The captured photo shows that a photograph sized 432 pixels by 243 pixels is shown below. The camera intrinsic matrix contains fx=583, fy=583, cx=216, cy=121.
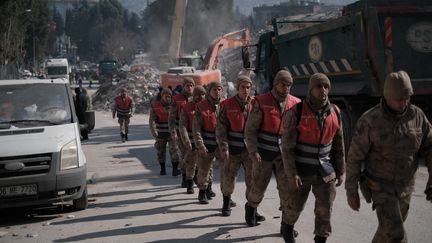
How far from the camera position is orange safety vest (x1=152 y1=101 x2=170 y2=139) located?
11070 mm

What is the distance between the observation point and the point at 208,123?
805 centimetres

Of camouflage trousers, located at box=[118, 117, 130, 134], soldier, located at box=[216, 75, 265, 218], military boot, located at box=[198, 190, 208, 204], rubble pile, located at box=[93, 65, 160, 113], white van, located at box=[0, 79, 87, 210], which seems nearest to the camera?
white van, located at box=[0, 79, 87, 210]

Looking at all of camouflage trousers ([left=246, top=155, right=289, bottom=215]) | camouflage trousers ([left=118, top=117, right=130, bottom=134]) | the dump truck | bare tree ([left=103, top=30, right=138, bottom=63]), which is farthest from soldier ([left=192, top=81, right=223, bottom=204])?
bare tree ([left=103, top=30, right=138, bottom=63])

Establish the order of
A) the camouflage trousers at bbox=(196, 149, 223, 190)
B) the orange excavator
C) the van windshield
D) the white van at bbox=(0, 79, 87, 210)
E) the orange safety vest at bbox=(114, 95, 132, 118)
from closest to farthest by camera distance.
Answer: the white van at bbox=(0, 79, 87, 210)
the van windshield
the camouflage trousers at bbox=(196, 149, 223, 190)
the orange safety vest at bbox=(114, 95, 132, 118)
the orange excavator

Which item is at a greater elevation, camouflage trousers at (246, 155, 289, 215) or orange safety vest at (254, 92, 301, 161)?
orange safety vest at (254, 92, 301, 161)

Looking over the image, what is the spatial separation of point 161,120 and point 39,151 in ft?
13.8

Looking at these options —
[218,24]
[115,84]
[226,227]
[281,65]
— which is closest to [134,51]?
[218,24]

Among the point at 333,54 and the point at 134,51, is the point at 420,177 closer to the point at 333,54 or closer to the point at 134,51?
the point at 333,54

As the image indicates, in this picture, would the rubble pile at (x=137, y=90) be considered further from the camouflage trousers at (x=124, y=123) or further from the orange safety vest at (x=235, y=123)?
the orange safety vest at (x=235, y=123)

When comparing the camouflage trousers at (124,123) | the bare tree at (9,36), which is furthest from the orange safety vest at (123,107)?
the bare tree at (9,36)

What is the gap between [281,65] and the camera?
43.6 ft

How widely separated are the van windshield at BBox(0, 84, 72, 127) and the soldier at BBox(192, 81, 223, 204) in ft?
5.87

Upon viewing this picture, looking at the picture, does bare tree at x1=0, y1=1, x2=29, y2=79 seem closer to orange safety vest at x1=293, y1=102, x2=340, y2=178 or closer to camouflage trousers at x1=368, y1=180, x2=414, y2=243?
orange safety vest at x1=293, y1=102, x2=340, y2=178

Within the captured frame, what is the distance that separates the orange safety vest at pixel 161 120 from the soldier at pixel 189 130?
212cm
